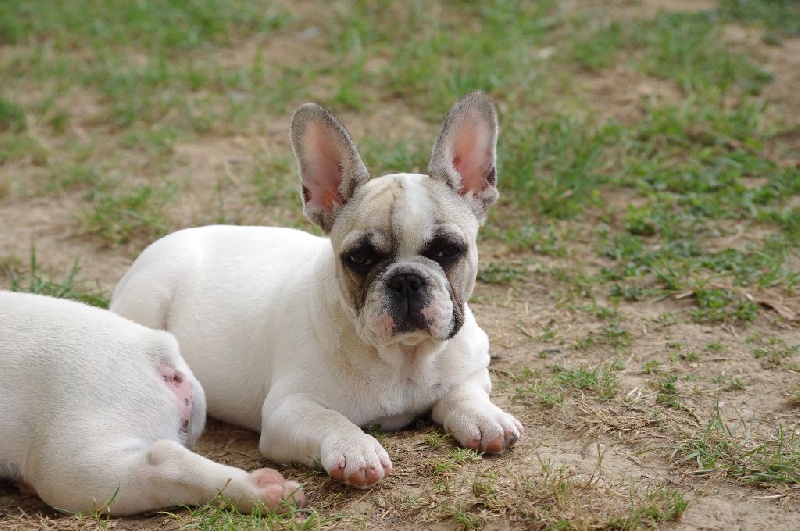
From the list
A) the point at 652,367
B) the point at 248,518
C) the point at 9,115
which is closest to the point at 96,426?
the point at 248,518

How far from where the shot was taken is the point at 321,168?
5.20 meters

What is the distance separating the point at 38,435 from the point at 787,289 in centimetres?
440

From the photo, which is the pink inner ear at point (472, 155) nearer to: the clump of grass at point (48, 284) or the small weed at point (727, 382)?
the small weed at point (727, 382)

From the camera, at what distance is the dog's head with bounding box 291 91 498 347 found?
4.72m

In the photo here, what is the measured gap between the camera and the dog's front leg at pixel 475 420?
482 centimetres

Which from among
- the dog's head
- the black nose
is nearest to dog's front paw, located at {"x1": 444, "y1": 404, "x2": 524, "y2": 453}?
the dog's head

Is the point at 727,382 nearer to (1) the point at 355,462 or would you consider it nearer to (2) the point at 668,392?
(2) the point at 668,392

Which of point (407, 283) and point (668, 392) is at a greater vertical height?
point (407, 283)

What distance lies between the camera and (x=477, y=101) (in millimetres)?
5156

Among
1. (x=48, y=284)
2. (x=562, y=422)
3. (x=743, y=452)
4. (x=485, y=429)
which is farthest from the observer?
(x=48, y=284)

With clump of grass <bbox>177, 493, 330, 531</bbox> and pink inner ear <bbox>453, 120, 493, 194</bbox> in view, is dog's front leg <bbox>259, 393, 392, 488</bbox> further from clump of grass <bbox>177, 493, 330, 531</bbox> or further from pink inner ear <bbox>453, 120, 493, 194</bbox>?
pink inner ear <bbox>453, 120, 493, 194</bbox>

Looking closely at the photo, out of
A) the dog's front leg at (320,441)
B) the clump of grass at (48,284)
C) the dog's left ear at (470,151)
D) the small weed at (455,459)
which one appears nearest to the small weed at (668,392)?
the small weed at (455,459)

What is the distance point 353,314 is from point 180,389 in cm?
88

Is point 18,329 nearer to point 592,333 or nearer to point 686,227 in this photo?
point 592,333
